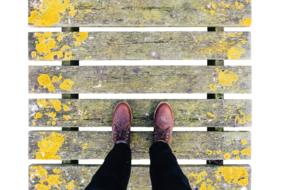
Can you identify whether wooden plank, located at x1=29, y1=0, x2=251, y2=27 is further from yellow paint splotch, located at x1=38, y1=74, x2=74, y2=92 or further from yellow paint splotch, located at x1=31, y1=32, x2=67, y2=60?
yellow paint splotch, located at x1=38, y1=74, x2=74, y2=92

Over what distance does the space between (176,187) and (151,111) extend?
501 millimetres

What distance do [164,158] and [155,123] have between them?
0.24m

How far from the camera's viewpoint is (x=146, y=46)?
2.00 metres

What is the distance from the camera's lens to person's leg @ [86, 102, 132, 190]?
5.53ft

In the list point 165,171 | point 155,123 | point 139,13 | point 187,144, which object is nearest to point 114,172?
point 165,171

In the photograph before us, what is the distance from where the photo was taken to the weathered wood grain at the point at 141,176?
2.02 meters

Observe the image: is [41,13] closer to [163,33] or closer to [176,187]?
[163,33]

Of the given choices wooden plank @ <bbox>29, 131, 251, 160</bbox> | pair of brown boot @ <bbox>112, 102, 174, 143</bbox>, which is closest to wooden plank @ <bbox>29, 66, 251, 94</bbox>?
pair of brown boot @ <bbox>112, 102, 174, 143</bbox>

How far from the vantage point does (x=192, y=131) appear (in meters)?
2.02

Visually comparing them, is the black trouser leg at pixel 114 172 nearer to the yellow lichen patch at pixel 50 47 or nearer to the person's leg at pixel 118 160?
the person's leg at pixel 118 160

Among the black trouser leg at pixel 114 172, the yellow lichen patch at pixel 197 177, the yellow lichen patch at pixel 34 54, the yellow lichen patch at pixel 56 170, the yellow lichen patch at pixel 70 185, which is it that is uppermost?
the yellow lichen patch at pixel 34 54

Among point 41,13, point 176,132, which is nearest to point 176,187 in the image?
point 176,132

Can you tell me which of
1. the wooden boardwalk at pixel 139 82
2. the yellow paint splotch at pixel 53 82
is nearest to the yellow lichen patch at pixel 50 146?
the wooden boardwalk at pixel 139 82

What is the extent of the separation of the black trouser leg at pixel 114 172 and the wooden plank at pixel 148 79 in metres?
0.35
